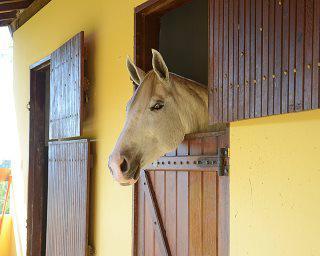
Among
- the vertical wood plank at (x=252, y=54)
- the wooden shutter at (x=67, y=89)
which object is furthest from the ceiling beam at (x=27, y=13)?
the vertical wood plank at (x=252, y=54)

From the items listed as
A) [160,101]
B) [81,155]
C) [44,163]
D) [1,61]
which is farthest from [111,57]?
[1,61]

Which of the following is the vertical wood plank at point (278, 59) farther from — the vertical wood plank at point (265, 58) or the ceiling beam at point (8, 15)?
the ceiling beam at point (8, 15)

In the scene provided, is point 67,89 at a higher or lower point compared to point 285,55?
higher

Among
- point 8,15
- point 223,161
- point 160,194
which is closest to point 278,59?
point 223,161

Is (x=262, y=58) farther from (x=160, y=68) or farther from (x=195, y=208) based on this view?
(x=195, y=208)

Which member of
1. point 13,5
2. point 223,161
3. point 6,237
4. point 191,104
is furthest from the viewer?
point 6,237

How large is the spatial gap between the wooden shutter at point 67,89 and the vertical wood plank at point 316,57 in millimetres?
2105

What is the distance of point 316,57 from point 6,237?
538cm

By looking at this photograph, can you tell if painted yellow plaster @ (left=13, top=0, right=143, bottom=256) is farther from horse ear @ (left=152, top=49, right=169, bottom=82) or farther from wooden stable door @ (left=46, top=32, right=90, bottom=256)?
horse ear @ (left=152, top=49, right=169, bottom=82)

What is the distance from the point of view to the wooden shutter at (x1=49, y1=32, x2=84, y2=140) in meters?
3.06

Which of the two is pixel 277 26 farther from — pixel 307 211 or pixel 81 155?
pixel 81 155

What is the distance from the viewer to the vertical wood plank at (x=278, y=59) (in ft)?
4.26

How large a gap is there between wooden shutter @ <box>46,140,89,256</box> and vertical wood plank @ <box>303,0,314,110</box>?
2.07 metres

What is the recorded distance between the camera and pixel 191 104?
6.81 feet
